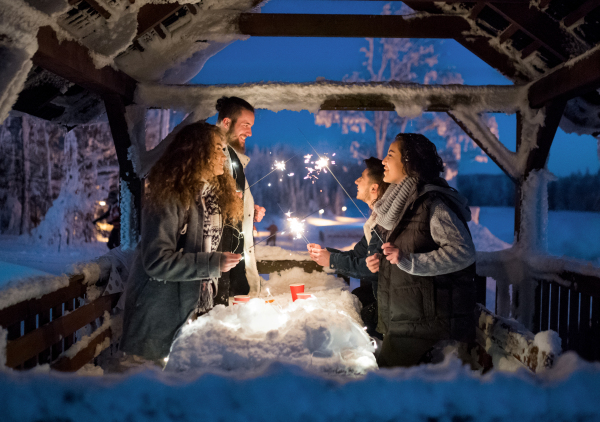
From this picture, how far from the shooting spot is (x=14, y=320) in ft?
7.10

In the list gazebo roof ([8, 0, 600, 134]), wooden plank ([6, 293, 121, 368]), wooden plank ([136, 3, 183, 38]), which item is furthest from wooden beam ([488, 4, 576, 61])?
wooden plank ([6, 293, 121, 368])

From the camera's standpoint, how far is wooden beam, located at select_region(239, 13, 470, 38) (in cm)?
406

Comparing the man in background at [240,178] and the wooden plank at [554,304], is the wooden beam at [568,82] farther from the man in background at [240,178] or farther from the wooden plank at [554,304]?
the man in background at [240,178]

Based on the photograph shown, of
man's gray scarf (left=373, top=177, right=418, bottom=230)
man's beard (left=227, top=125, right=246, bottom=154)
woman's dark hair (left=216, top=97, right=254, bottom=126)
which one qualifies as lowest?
man's gray scarf (left=373, top=177, right=418, bottom=230)

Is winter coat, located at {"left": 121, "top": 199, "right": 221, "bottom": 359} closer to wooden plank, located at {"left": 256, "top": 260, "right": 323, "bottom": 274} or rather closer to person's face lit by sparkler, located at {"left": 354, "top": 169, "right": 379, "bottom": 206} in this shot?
person's face lit by sparkler, located at {"left": 354, "top": 169, "right": 379, "bottom": 206}

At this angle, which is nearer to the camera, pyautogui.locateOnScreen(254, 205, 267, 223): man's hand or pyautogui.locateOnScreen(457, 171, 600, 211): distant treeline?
pyautogui.locateOnScreen(254, 205, 267, 223): man's hand

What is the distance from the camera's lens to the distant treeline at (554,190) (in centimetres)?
3559

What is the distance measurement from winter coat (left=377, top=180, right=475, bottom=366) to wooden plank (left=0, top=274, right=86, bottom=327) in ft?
7.14

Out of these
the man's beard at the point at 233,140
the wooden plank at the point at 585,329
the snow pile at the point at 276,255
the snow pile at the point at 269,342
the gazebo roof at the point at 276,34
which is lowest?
the wooden plank at the point at 585,329

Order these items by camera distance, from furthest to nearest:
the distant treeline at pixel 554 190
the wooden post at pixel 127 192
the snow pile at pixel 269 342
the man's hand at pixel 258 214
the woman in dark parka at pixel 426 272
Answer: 1. the distant treeline at pixel 554 190
2. the wooden post at pixel 127 192
3. the man's hand at pixel 258 214
4. the woman in dark parka at pixel 426 272
5. the snow pile at pixel 269 342

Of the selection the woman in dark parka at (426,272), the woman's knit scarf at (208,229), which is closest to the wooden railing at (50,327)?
the woman's knit scarf at (208,229)

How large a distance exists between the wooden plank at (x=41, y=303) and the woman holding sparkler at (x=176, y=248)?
1.96 ft

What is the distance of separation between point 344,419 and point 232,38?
4142mm

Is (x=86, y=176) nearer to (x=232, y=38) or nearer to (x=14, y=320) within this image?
(x=232, y=38)
